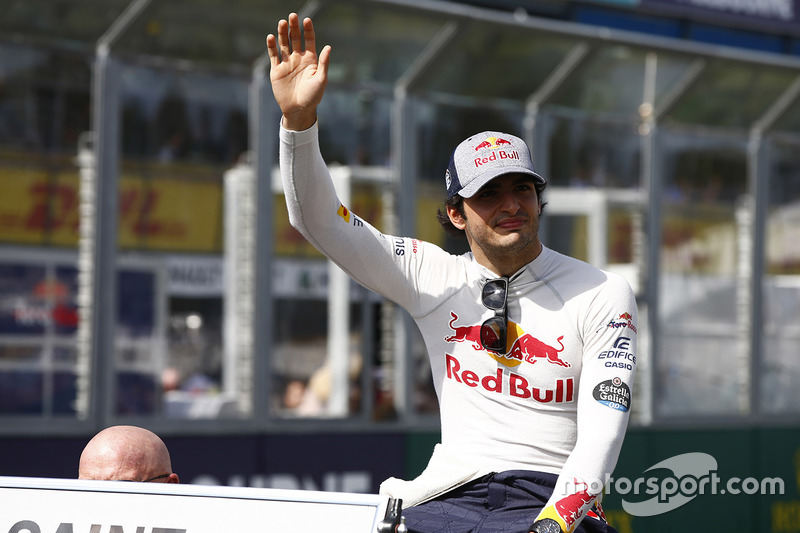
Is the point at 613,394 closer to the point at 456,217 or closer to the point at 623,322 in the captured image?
the point at 623,322

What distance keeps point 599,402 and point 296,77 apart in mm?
1124

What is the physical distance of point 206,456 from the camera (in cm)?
742

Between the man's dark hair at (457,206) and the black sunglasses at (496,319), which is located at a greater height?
the man's dark hair at (457,206)

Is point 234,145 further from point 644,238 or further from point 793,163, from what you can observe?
point 793,163

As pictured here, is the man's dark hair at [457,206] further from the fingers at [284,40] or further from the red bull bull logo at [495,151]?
the fingers at [284,40]

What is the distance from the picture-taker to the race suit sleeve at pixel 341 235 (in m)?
3.07

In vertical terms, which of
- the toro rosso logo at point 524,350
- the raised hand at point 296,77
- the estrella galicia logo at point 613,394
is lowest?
the estrella galicia logo at point 613,394

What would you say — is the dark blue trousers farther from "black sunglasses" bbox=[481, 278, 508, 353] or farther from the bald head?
the bald head

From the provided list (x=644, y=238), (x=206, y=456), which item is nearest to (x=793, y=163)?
(x=644, y=238)

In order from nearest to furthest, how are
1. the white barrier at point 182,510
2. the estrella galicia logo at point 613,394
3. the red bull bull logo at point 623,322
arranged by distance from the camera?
the white barrier at point 182,510, the estrella galicia logo at point 613,394, the red bull bull logo at point 623,322

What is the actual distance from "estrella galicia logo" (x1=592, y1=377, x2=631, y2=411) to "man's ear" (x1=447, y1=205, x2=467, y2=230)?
63 centimetres

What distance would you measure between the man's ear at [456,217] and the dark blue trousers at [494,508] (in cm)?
73

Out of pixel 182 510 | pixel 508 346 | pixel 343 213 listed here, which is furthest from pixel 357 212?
pixel 182 510

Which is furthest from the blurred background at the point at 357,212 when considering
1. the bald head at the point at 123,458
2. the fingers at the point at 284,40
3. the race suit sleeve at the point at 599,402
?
the race suit sleeve at the point at 599,402
